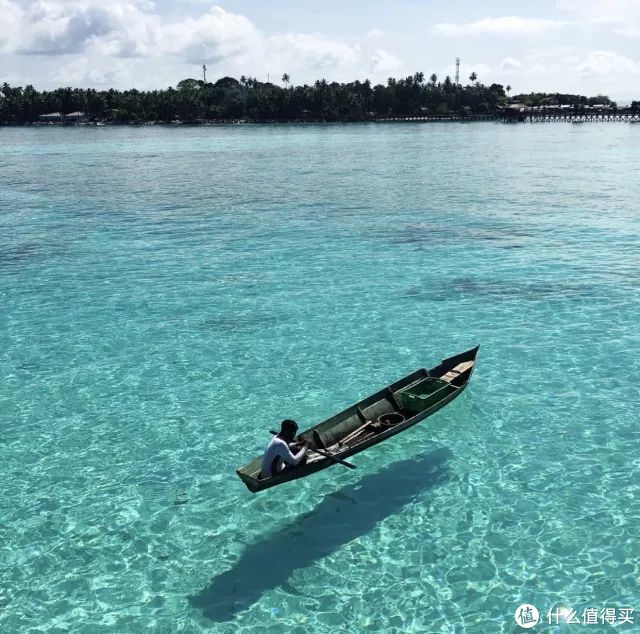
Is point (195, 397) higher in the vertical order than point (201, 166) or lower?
lower

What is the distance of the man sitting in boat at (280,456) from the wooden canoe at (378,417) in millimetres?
156

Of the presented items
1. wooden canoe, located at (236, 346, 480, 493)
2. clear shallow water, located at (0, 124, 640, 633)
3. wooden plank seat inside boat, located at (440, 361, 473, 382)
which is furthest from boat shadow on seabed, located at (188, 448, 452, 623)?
wooden plank seat inside boat, located at (440, 361, 473, 382)

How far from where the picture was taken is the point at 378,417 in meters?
20.3

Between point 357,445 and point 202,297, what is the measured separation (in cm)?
1934

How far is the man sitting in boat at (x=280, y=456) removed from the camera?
16.5 m

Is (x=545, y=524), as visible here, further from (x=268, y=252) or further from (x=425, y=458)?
(x=268, y=252)

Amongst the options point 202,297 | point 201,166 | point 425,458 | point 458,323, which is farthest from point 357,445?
point 201,166

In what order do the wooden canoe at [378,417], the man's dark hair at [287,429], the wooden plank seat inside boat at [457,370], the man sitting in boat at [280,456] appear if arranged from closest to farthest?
the man sitting in boat at [280,456] < the man's dark hair at [287,429] < the wooden canoe at [378,417] < the wooden plank seat inside boat at [457,370]

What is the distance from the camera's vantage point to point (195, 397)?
23.9 meters

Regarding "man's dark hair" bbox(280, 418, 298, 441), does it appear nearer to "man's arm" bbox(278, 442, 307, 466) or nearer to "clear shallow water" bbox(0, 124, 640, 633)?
"man's arm" bbox(278, 442, 307, 466)

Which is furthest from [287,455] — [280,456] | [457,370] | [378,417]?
[457,370]

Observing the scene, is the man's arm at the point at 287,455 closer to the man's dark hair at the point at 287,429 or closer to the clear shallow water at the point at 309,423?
the man's dark hair at the point at 287,429

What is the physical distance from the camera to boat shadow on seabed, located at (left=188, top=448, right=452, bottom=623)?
14.7 m

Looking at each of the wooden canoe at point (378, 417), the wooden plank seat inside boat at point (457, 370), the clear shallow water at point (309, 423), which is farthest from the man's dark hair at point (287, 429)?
the wooden plank seat inside boat at point (457, 370)
